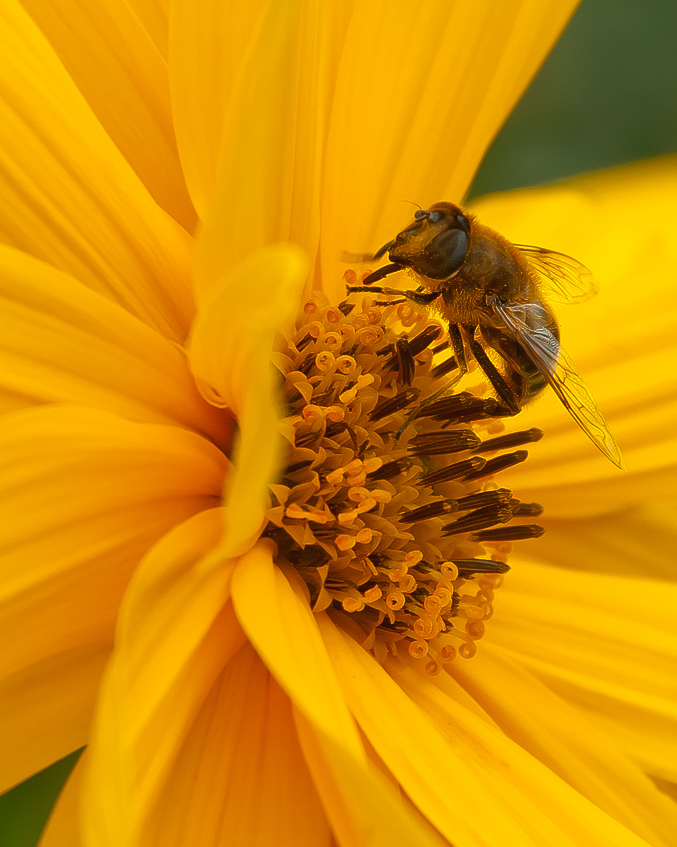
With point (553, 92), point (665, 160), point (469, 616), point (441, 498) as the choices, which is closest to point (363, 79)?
point (441, 498)

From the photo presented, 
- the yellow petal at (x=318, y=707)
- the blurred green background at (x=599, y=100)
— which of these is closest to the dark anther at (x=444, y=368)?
the yellow petal at (x=318, y=707)

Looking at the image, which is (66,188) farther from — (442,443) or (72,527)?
(442,443)

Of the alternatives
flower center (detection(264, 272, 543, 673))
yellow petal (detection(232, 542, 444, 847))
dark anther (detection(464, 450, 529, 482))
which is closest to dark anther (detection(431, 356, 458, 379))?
flower center (detection(264, 272, 543, 673))

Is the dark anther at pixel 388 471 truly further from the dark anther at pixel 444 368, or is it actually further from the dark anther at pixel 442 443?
the dark anther at pixel 444 368

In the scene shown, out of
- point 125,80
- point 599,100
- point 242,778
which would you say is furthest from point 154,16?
point 599,100

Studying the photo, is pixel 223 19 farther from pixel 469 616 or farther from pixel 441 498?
pixel 469 616
